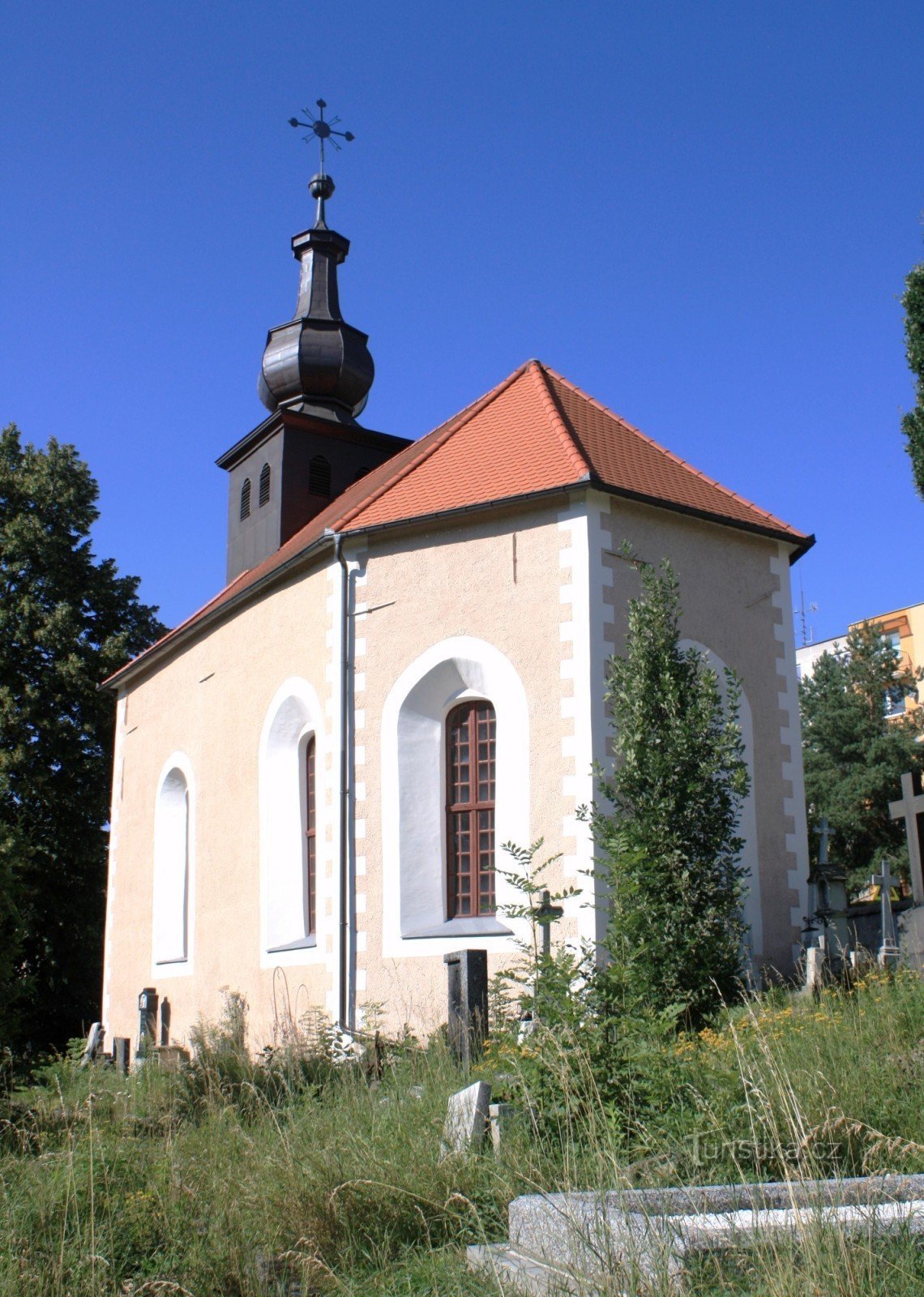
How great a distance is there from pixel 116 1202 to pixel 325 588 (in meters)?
9.77

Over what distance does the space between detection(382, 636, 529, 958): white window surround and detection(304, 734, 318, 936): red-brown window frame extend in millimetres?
1815

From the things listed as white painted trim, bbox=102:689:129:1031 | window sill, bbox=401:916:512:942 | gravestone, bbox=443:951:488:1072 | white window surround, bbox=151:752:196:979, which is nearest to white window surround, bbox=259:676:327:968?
window sill, bbox=401:916:512:942

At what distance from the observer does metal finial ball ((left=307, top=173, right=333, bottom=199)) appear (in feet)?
82.5

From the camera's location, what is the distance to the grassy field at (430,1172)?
187 inches

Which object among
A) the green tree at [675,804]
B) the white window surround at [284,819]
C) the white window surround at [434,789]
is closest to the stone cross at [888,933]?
the green tree at [675,804]

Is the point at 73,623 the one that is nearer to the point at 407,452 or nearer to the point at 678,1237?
the point at 407,452

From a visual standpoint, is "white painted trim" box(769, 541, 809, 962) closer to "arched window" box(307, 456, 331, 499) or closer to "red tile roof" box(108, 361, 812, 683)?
"red tile roof" box(108, 361, 812, 683)

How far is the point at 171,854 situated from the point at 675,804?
10.7 m

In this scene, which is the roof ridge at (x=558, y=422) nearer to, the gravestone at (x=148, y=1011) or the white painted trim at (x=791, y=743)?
the white painted trim at (x=791, y=743)

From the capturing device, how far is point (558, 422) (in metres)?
14.7

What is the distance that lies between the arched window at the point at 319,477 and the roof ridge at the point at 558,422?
588 cm

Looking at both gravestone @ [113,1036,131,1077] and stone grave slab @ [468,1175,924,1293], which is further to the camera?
gravestone @ [113,1036,131,1077]

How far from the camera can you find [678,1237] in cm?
414

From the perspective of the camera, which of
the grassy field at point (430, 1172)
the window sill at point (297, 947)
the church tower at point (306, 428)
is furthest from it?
the church tower at point (306, 428)
